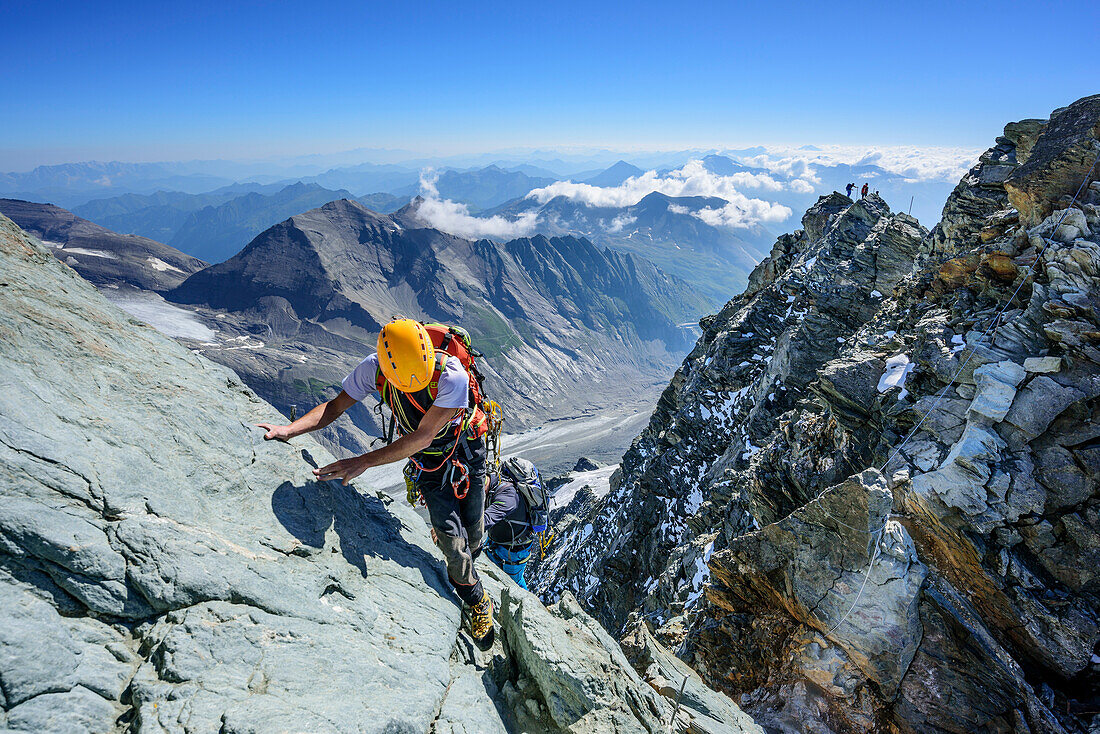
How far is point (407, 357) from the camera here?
606cm

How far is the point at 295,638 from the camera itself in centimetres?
502

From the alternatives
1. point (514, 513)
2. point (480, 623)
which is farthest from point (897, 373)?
point (480, 623)

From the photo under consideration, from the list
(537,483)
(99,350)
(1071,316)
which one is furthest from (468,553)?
(1071,316)

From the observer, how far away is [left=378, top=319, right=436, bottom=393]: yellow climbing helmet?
6016 millimetres

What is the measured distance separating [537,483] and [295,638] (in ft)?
15.6

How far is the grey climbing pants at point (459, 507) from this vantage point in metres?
6.82

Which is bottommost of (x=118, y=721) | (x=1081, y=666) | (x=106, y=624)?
(x=1081, y=666)

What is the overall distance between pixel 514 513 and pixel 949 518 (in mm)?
8662

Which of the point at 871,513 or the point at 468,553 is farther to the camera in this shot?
the point at 871,513

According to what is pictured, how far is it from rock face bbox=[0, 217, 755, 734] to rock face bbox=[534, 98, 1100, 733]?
4.99 meters

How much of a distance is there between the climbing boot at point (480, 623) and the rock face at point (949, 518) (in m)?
6.46

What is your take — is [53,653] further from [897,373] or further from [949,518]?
[897,373]

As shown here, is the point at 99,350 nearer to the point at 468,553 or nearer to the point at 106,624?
the point at 106,624

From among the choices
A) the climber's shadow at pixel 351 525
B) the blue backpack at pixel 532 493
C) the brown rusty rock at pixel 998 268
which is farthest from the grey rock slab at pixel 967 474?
the climber's shadow at pixel 351 525
